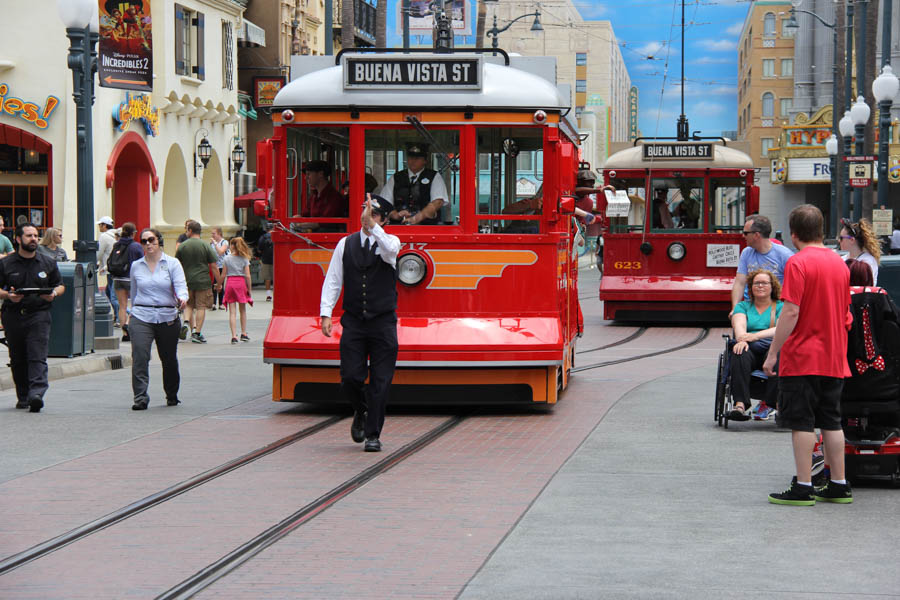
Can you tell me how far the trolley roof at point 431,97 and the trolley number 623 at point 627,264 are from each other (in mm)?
11413

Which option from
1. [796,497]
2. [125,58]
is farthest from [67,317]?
[796,497]

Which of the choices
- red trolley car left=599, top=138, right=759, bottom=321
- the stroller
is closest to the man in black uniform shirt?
the stroller

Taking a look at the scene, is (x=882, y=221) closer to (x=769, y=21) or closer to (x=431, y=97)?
(x=431, y=97)

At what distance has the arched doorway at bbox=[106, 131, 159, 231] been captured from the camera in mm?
31922

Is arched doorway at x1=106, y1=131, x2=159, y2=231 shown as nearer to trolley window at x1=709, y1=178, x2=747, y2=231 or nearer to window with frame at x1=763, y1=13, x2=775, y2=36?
trolley window at x1=709, y1=178, x2=747, y2=231

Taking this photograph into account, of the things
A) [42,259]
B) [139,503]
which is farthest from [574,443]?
[42,259]

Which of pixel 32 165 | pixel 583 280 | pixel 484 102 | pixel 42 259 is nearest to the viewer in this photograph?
pixel 484 102

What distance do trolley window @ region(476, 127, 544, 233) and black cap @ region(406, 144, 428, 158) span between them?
479 millimetres

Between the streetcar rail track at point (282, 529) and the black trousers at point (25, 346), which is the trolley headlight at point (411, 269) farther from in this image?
the black trousers at point (25, 346)

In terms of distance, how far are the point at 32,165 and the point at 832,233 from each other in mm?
29530

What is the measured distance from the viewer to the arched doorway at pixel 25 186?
93.4 ft

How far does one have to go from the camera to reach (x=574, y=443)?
425 inches

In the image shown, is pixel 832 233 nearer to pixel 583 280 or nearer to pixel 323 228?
pixel 583 280

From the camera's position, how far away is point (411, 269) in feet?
40.7
